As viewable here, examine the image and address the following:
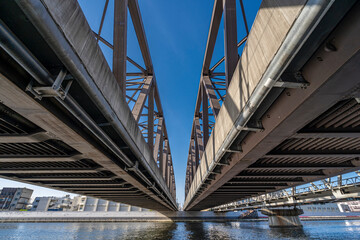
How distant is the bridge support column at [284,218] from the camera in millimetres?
47344

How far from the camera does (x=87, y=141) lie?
23.6 feet

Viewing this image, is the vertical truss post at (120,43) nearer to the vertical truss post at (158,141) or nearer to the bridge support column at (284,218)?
the vertical truss post at (158,141)

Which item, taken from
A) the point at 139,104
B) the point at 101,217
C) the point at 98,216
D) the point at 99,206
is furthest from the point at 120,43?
the point at 99,206

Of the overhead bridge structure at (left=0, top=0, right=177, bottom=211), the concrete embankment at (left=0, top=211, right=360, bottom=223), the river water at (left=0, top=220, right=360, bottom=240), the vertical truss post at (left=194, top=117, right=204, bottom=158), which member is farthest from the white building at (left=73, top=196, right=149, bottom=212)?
the overhead bridge structure at (left=0, top=0, right=177, bottom=211)

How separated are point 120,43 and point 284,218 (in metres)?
56.7

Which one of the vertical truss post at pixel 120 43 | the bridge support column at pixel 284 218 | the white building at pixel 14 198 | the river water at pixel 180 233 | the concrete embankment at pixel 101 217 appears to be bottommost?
the river water at pixel 180 233

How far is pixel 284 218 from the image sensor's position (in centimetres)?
4841

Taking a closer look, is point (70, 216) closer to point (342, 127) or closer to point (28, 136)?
point (28, 136)

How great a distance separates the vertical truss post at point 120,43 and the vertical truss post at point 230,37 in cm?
509

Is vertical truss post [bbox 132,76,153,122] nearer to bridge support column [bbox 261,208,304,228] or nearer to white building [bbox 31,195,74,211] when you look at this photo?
bridge support column [bbox 261,208,304,228]

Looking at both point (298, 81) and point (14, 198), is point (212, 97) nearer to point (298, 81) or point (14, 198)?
point (298, 81)

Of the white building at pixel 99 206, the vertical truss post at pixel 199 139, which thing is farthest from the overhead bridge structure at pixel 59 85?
the white building at pixel 99 206

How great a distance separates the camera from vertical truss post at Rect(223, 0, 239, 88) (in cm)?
984

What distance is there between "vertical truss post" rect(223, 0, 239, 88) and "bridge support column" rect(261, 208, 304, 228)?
171 feet
